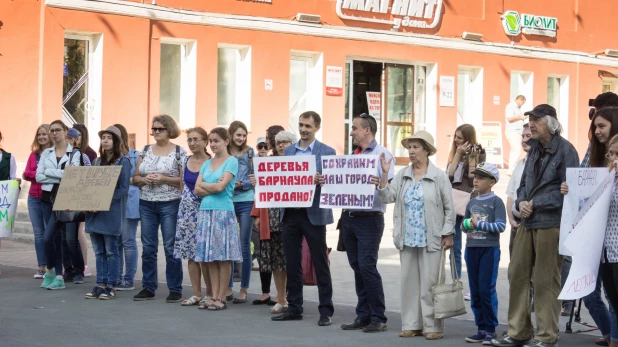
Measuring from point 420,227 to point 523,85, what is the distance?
75.2 ft

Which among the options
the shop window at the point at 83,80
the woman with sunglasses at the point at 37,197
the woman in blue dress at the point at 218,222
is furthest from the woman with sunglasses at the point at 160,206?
the shop window at the point at 83,80

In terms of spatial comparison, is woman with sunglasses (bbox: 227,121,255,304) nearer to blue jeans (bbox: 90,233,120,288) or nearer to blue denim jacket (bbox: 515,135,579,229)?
blue jeans (bbox: 90,233,120,288)

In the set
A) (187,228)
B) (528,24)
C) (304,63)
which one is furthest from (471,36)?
(187,228)

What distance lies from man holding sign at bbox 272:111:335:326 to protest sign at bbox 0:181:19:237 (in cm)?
484

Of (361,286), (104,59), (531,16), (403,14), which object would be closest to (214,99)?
(104,59)

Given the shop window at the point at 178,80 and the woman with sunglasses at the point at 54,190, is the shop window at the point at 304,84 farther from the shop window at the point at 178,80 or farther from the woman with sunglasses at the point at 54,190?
the woman with sunglasses at the point at 54,190

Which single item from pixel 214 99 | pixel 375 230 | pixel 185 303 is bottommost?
pixel 185 303

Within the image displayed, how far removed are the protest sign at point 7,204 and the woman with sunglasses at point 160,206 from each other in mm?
2711

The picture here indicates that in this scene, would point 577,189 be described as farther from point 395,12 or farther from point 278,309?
point 395,12

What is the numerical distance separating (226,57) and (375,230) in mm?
16125

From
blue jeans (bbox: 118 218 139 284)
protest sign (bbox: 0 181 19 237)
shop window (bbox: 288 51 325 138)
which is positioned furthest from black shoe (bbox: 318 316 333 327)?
shop window (bbox: 288 51 325 138)

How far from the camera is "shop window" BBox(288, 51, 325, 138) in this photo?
26.6 m

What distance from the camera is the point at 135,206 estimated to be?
13352mm

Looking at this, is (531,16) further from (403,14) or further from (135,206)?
(135,206)
